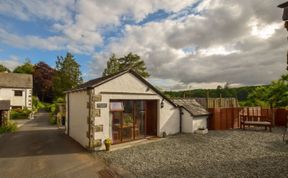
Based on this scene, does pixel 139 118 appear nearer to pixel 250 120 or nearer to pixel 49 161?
pixel 49 161

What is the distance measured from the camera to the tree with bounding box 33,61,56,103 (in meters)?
50.6

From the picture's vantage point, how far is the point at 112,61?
3294 cm

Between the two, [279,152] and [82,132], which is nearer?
[279,152]

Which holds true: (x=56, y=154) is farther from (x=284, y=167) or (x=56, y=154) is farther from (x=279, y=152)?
(x=279, y=152)

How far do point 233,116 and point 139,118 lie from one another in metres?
9.98

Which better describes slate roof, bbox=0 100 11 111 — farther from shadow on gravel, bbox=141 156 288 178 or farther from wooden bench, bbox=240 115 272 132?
wooden bench, bbox=240 115 272 132

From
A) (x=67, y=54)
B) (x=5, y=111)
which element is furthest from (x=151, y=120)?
(x=67, y=54)

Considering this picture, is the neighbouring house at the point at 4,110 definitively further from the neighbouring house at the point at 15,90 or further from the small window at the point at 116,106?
the neighbouring house at the point at 15,90

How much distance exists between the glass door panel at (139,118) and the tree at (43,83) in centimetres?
4183

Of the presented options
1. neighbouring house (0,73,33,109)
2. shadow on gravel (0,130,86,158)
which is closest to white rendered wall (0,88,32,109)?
neighbouring house (0,73,33,109)

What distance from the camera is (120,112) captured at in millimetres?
12781

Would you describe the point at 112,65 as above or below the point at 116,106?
above

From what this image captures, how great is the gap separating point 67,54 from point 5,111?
2318 cm

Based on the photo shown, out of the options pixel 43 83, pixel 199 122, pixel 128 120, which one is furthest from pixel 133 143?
pixel 43 83
